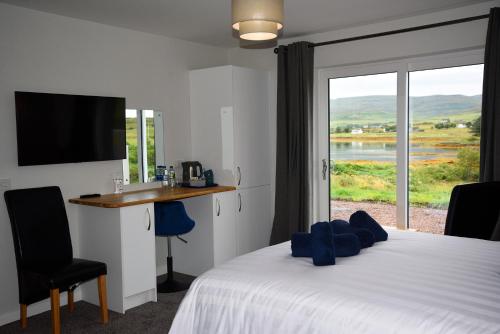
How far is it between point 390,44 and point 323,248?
2.75 metres

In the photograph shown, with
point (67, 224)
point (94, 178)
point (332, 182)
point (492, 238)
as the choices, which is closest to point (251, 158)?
point (332, 182)

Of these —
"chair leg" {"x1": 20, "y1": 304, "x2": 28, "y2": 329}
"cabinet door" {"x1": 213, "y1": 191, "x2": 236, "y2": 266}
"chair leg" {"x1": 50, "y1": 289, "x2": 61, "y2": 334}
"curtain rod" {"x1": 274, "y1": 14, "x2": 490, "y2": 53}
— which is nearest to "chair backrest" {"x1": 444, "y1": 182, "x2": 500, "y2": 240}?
"curtain rod" {"x1": 274, "y1": 14, "x2": 490, "y2": 53}

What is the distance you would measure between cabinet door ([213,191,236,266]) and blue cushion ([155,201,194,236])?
51 centimetres

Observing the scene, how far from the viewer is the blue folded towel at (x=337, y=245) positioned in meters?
2.61

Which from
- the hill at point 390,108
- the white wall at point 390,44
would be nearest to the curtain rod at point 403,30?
the white wall at point 390,44

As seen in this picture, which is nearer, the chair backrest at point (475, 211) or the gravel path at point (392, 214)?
the chair backrest at point (475, 211)

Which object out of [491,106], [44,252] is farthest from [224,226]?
[491,106]

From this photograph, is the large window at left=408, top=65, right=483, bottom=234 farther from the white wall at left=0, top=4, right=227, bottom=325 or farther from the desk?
the white wall at left=0, top=4, right=227, bottom=325

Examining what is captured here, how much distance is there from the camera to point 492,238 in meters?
3.29

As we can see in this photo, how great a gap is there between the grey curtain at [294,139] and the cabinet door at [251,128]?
253 mm

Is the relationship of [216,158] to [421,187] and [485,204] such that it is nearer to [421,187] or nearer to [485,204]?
[421,187]

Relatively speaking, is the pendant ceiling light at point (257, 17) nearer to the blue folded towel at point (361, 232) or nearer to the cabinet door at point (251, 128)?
the blue folded towel at point (361, 232)

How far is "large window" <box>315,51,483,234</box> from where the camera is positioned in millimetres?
4203

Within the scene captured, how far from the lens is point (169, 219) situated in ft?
13.6
